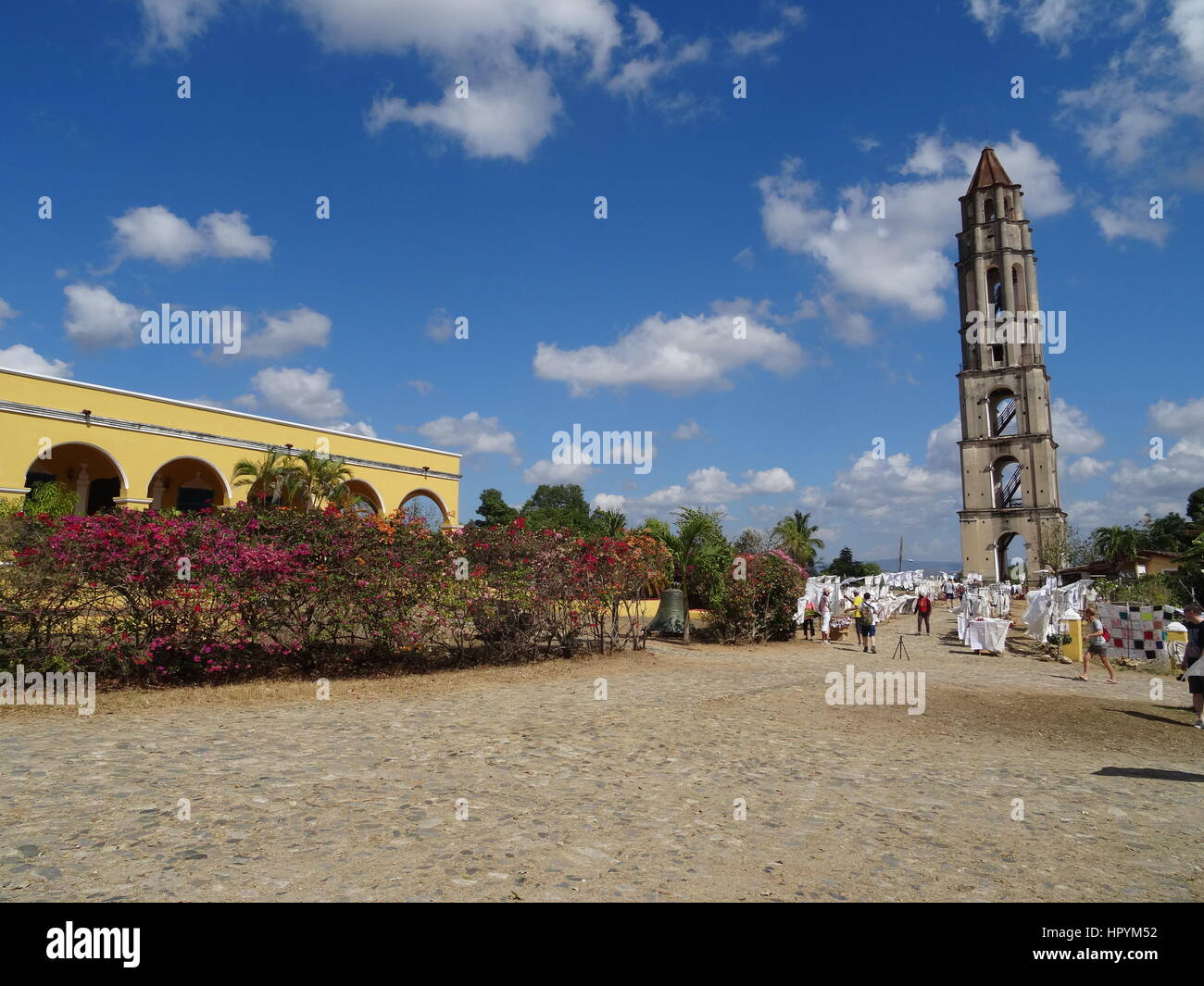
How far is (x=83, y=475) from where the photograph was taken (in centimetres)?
2155

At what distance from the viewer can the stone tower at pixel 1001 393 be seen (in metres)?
48.8

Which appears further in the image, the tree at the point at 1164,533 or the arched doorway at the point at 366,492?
the tree at the point at 1164,533

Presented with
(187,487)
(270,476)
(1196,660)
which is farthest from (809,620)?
(187,487)

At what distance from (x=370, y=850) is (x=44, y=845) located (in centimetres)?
183

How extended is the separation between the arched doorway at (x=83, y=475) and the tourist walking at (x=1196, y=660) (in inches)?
941

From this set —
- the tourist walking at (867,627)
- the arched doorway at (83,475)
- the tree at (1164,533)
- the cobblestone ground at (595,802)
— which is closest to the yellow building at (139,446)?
the arched doorway at (83,475)

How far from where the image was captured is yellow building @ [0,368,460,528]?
18047 millimetres

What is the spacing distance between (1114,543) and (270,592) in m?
66.3

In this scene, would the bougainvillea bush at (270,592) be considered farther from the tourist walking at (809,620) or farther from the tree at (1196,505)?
the tree at (1196,505)

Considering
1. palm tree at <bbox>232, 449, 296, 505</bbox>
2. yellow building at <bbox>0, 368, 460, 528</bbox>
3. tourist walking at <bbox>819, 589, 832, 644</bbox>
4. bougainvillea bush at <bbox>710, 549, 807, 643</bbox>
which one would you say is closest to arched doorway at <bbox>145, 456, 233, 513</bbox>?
yellow building at <bbox>0, 368, 460, 528</bbox>

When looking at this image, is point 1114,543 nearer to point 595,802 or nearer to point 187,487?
point 187,487

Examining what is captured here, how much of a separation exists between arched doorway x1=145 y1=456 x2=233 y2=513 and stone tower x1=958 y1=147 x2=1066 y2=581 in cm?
4572

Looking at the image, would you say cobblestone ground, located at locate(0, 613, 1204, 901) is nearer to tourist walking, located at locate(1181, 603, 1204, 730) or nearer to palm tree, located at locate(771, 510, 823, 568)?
tourist walking, located at locate(1181, 603, 1204, 730)
